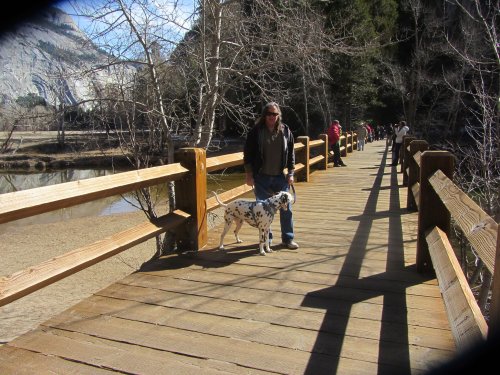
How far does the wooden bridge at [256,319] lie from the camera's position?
96.0 inches

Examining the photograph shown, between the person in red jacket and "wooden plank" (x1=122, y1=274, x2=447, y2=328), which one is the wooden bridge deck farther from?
the person in red jacket

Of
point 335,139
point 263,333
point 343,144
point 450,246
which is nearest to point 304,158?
point 335,139

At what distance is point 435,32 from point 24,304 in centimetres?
3218

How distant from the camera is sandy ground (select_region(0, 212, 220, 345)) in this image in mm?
10859

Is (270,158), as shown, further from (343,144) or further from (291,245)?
(343,144)

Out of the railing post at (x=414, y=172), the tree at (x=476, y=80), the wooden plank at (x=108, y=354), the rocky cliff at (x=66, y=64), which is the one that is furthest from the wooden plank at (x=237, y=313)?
the tree at (x=476, y=80)

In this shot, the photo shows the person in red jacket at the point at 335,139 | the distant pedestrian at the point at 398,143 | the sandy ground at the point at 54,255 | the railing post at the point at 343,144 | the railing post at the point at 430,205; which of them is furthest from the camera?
the railing post at the point at 343,144

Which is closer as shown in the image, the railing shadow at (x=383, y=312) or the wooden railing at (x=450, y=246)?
the wooden railing at (x=450, y=246)

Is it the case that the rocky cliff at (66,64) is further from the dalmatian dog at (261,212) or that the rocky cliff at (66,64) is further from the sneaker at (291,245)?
the sneaker at (291,245)

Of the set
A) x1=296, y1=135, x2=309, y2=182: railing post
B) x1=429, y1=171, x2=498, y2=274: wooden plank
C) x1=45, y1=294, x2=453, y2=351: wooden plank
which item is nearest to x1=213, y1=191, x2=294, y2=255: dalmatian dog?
x1=45, y1=294, x2=453, y2=351: wooden plank

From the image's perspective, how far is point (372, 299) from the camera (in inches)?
129

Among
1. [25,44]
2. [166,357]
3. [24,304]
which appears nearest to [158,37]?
[25,44]

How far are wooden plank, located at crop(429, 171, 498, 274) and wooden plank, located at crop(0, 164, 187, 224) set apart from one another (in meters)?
2.33

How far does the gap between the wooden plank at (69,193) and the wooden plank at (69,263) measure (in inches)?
14.5
